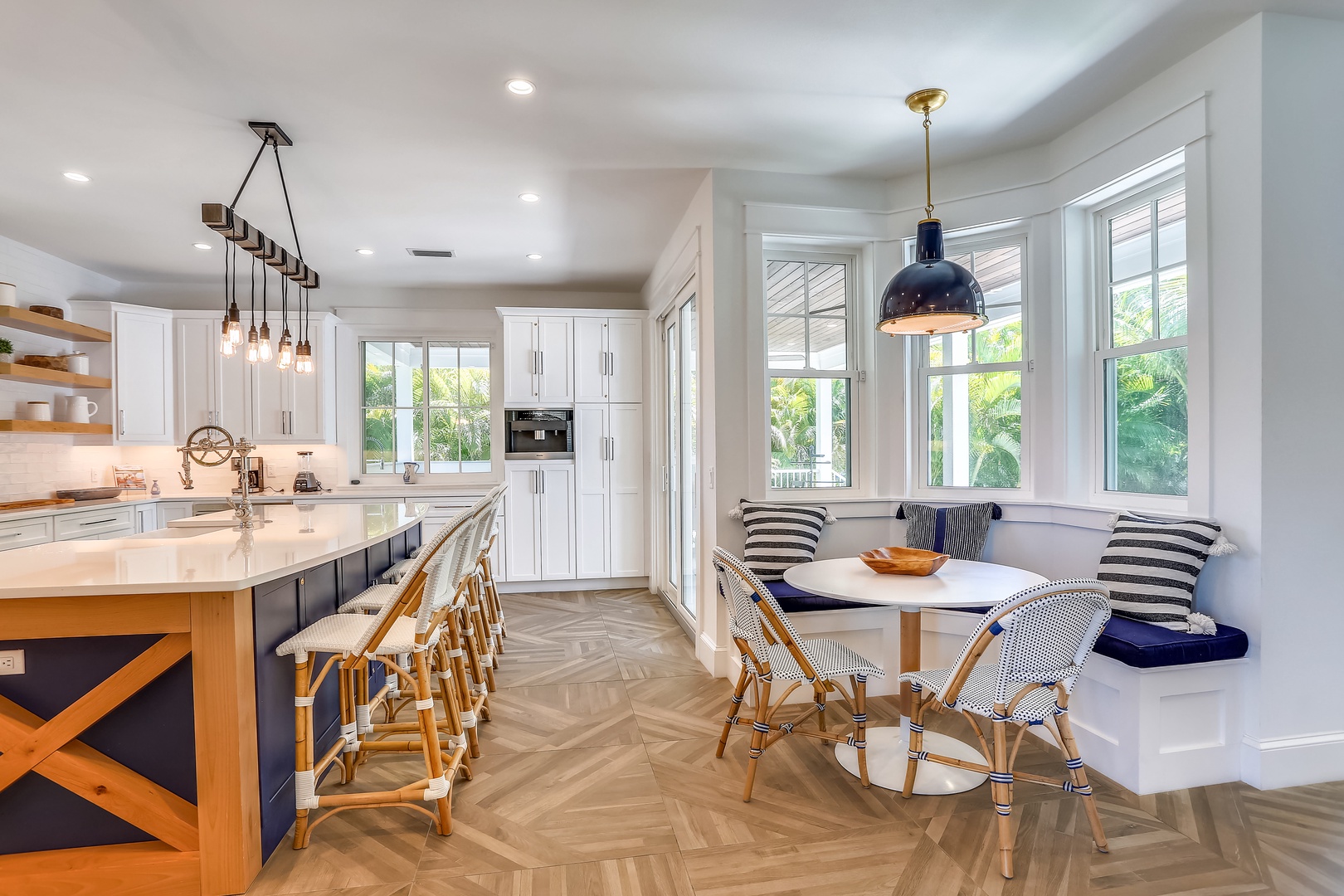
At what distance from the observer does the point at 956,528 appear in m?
3.59

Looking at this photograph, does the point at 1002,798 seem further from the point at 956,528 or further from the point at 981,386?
the point at 981,386

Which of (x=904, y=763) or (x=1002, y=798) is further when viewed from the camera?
(x=904, y=763)

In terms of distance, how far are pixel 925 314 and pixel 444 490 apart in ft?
14.6

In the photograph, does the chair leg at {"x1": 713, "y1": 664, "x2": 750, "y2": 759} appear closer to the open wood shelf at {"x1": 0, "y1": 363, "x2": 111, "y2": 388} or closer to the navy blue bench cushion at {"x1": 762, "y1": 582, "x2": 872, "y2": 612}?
the navy blue bench cushion at {"x1": 762, "y1": 582, "x2": 872, "y2": 612}

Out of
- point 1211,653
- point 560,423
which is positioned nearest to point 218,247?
point 560,423

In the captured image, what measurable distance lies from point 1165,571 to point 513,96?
315cm

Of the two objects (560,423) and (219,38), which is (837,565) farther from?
(560,423)

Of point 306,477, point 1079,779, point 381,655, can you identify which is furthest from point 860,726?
point 306,477

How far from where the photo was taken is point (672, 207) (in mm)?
4281

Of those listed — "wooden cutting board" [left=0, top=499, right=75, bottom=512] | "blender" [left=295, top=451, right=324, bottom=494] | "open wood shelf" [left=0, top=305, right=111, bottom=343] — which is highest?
"open wood shelf" [left=0, top=305, right=111, bottom=343]

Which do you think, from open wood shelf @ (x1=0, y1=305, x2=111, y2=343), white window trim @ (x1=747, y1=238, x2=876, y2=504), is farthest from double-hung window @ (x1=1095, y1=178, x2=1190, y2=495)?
open wood shelf @ (x1=0, y1=305, x2=111, y2=343)

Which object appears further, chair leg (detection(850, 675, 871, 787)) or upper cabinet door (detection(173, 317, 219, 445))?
upper cabinet door (detection(173, 317, 219, 445))

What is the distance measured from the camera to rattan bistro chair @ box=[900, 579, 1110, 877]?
1992 mm

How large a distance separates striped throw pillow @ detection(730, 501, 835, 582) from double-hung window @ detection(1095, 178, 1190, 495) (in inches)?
54.3
